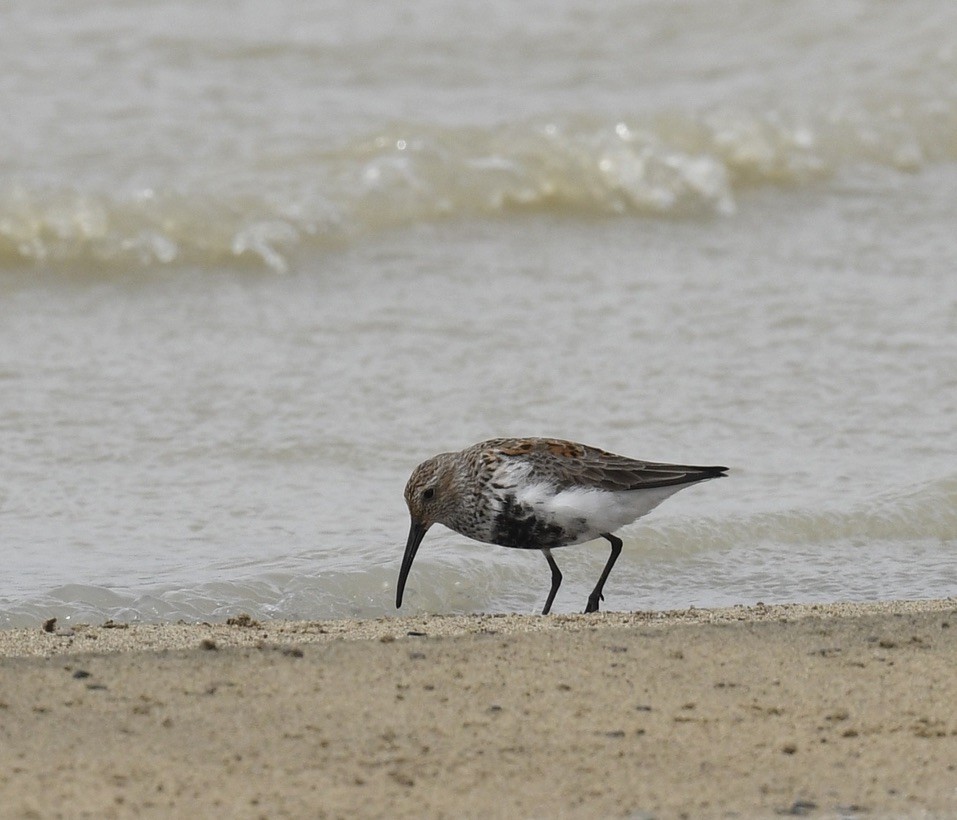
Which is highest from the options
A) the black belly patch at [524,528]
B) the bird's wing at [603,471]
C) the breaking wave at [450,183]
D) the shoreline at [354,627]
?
the breaking wave at [450,183]

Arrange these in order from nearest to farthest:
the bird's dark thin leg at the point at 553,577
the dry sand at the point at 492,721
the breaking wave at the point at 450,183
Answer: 1. the dry sand at the point at 492,721
2. the bird's dark thin leg at the point at 553,577
3. the breaking wave at the point at 450,183

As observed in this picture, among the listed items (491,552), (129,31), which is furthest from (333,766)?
(129,31)

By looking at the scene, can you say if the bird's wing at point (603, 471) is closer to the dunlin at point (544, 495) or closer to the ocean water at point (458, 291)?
the dunlin at point (544, 495)

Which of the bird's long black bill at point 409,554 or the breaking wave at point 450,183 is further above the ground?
the breaking wave at point 450,183

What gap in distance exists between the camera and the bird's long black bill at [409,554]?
215 inches

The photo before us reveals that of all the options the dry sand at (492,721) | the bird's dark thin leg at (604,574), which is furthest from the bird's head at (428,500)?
the dry sand at (492,721)

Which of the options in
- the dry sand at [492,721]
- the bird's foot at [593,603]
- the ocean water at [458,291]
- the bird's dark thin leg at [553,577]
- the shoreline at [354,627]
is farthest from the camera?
the ocean water at [458,291]

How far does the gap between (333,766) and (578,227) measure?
7246 millimetres

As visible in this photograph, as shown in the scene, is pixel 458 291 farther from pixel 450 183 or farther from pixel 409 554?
pixel 409 554

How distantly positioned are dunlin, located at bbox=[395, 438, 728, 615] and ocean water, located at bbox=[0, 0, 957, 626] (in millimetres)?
281

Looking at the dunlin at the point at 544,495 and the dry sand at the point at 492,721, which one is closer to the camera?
the dry sand at the point at 492,721

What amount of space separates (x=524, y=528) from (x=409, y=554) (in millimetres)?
406

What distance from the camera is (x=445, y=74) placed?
503 inches

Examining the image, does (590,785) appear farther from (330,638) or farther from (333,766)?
(330,638)
